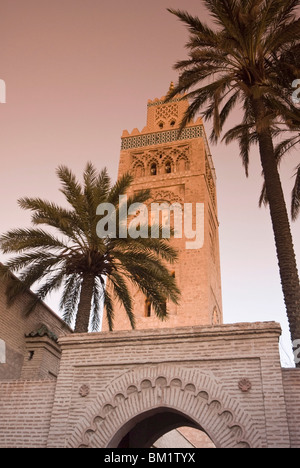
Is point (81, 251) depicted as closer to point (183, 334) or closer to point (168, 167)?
point (183, 334)

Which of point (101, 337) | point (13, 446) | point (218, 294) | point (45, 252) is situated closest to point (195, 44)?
point (45, 252)

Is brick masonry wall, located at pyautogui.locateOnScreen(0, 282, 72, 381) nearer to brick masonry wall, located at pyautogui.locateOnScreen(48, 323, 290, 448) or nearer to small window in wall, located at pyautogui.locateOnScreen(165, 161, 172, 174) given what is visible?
brick masonry wall, located at pyautogui.locateOnScreen(48, 323, 290, 448)

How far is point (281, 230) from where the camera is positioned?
901 cm

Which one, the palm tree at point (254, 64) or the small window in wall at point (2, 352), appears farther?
→ the small window in wall at point (2, 352)

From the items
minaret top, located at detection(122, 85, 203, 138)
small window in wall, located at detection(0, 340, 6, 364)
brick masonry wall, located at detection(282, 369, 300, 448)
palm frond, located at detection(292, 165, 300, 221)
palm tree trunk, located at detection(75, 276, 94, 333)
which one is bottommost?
brick masonry wall, located at detection(282, 369, 300, 448)

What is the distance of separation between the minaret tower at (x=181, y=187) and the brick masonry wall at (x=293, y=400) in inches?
392

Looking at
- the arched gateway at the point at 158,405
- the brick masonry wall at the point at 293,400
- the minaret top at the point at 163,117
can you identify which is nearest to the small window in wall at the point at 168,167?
the minaret top at the point at 163,117

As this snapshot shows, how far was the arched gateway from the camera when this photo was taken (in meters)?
6.46

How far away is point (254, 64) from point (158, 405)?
7.28 meters

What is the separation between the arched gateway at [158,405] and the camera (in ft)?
21.2

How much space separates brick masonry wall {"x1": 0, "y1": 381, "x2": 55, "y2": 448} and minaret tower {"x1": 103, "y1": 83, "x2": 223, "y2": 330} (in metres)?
9.50

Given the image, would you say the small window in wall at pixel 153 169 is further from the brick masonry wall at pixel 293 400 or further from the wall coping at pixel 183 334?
the brick masonry wall at pixel 293 400

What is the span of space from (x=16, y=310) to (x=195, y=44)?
25.4 feet

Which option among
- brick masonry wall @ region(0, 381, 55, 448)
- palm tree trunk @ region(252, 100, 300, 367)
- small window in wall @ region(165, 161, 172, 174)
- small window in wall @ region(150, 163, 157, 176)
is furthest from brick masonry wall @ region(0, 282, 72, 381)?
small window in wall @ region(165, 161, 172, 174)
